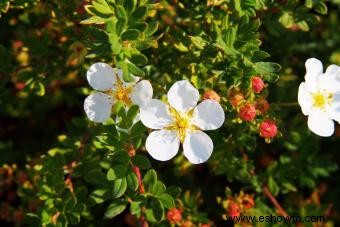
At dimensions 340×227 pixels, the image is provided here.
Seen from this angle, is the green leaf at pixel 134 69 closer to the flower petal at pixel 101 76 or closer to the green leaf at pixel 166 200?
the flower petal at pixel 101 76

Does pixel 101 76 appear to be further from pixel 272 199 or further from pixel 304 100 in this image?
pixel 272 199

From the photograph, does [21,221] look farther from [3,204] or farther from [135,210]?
[135,210]

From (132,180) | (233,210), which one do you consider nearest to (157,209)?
(132,180)

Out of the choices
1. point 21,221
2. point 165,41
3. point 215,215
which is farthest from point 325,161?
point 21,221

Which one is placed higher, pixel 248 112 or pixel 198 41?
pixel 198 41

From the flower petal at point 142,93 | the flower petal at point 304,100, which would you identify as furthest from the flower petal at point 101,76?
the flower petal at point 304,100

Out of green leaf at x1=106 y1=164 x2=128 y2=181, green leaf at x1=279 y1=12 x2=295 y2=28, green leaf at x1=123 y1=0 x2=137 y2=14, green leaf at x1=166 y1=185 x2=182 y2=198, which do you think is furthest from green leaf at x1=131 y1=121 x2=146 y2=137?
green leaf at x1=279 y1=12 x2=295 y2=28
